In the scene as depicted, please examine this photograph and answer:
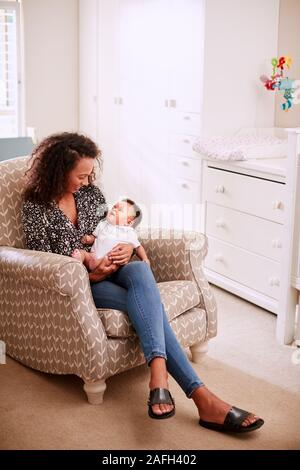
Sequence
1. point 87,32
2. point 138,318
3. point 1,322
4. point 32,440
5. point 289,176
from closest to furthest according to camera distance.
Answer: point 32,440, point 138,318, point 1,322, point 289,176, point 87,32

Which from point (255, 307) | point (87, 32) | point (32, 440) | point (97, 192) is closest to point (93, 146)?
point (97, 192)

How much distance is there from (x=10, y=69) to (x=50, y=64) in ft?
1.07

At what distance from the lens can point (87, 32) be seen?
17.9 feet

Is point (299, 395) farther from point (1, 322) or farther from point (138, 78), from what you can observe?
point (138, 78)

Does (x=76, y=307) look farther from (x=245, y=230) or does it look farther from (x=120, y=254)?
(x=245, y=230)

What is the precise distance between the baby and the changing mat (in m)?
1.01

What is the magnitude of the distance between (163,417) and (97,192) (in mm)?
1010

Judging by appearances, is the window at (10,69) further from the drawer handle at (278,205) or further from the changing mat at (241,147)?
the drawer handle at (278,205)

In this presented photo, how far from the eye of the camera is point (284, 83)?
3920 mm

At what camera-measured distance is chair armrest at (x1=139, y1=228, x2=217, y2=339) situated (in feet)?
9.29

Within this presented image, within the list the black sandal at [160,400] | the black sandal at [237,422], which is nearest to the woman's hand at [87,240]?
the black sandal at [160,400]

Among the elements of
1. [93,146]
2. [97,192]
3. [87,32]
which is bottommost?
[97,192]

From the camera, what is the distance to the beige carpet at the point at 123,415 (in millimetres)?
2270

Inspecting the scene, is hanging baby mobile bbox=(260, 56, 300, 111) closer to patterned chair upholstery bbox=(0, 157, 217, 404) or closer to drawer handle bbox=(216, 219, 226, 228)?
drawer handle bbox=(216, 219, 226, 228)
